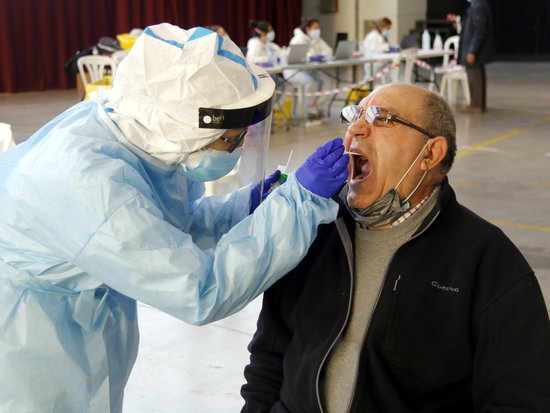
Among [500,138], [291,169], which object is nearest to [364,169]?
[291,169]

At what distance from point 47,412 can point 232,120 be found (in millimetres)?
739

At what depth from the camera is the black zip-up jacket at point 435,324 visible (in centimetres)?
154

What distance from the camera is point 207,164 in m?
1.63

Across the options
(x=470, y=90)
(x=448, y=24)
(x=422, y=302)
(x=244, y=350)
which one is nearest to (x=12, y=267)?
(x=422, y=302)

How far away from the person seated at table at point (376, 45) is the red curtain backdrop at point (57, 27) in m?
4.29

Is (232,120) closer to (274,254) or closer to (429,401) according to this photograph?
(274,254)

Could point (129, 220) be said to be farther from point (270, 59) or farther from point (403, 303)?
point (270, 59)

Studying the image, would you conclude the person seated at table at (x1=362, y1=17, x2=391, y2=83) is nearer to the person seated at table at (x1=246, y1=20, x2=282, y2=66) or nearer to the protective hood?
the person seated at table at (x1=246, y1=20, x2=282, y2=66)

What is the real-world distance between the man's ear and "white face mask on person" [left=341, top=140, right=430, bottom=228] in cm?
2

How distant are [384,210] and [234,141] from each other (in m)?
0.39

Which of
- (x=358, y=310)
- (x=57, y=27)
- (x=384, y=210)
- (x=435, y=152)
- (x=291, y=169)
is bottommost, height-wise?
(x=291, y=169)

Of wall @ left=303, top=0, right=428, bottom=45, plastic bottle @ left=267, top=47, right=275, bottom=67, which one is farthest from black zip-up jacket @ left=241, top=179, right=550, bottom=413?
wall @ left=303, top=0, right=428, bottom=45

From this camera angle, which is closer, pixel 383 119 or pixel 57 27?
pixel 383 119

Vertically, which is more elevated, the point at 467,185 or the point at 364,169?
the point at 364,169
